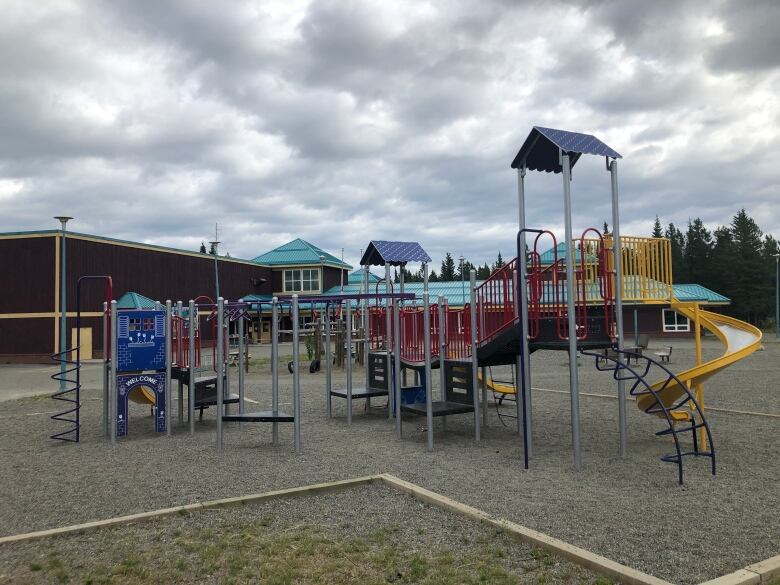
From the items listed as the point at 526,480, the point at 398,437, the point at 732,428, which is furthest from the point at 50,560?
the point at 732,428

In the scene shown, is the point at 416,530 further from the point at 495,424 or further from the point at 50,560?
the point at 495,424

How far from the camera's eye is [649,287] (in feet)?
29.8

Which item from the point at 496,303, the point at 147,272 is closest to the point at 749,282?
the point at 147,272

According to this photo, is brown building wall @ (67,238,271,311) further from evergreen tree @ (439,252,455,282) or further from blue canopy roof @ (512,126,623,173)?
evergreen tree @ (439,252,455,282)

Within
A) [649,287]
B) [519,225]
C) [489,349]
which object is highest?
[519,225]

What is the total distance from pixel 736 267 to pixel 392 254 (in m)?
68.5

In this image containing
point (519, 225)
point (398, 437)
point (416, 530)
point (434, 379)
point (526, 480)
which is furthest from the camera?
point (434, 379)

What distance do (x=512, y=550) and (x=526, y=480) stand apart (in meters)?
2.34

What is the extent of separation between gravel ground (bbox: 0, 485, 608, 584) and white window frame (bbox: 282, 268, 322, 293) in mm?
48778

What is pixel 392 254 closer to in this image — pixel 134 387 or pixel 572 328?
pixel 134 387

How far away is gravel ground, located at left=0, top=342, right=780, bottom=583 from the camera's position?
5.04 meters

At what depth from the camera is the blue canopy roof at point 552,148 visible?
310 inches

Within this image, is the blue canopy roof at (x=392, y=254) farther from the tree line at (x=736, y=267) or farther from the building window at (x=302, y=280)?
the tree line at (x=736, y=267)

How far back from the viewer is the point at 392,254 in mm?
13352
